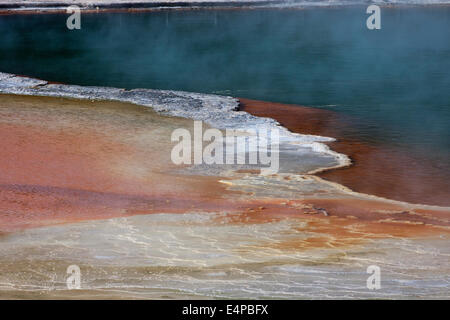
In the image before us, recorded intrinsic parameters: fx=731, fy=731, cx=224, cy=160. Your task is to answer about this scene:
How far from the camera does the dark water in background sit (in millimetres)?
10359

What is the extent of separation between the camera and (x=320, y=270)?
4.24m

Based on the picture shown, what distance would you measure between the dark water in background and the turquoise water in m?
0.02

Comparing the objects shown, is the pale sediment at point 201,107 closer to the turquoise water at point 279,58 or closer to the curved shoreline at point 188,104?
the curved shoreline at point 188,104

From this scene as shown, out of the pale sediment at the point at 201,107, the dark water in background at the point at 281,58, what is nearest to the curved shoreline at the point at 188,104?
the pale sediment at the point at 201,107

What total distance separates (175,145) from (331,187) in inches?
82.5

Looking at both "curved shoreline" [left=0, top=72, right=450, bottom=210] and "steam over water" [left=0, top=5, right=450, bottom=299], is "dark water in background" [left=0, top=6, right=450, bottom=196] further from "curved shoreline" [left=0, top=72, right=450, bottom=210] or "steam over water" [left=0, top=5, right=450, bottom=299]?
"curved shoreline" [left=0, top=72, right=450, bottom=210]

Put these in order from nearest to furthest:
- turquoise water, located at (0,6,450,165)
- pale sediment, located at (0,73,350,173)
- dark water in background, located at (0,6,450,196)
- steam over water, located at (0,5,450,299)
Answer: steam over water, located at (0,5,450,299)
pale sediment, located at (0,73,350,173)
dark water in background, located at (0,6,450,196)
turquoise water, located at (0,6,450,165)

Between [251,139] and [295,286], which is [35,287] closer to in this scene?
[295,286]

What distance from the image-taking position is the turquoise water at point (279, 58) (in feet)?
34.4

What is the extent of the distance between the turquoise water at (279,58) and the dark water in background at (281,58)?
21 millimetres

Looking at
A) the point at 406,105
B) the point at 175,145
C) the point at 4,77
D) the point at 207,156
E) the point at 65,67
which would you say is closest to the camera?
the point at 207,156

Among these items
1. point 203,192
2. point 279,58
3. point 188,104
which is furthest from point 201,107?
point 279,58

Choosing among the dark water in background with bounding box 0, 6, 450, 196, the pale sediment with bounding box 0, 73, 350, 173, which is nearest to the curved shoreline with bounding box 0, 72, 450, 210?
the pale sediment with bounding box 0, 73, 350, 173

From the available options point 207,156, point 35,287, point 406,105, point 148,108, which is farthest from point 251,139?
point 35,287
